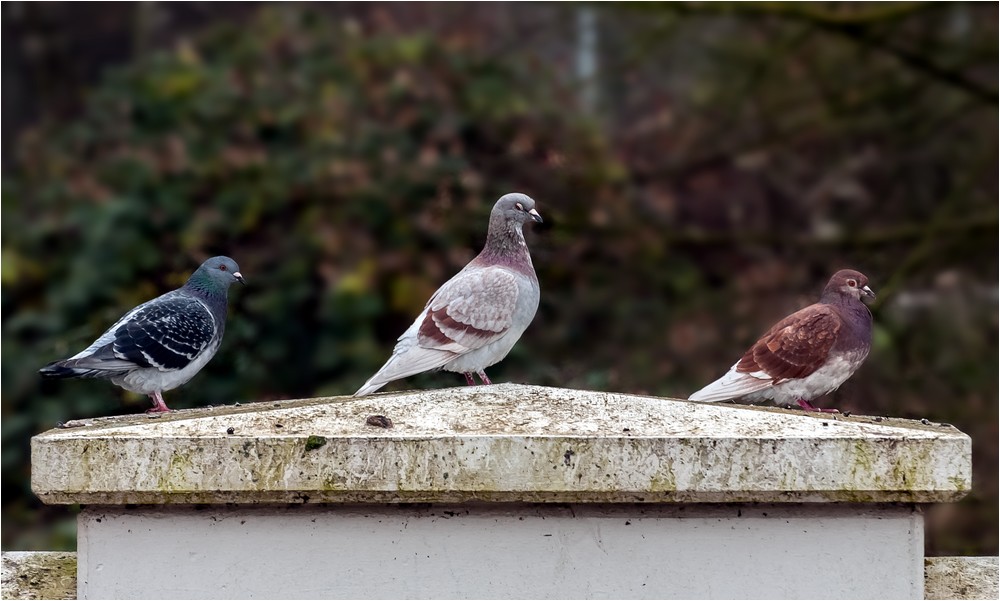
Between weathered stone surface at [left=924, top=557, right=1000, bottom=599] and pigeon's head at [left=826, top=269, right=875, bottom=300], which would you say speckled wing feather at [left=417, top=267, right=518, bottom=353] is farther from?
weathered stone surface at [left=924, top=557, right=1000, bottom=599]

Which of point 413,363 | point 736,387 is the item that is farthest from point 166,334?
point 736,387

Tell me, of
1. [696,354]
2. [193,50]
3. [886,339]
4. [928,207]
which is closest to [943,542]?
[886,339]

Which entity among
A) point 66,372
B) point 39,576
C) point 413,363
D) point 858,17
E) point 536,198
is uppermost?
point 858,17

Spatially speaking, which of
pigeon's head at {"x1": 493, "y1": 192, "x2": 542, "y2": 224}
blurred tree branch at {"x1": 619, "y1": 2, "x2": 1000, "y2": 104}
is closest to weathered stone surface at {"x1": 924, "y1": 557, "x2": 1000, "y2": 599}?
pigeon's head at {"x1": 493, "y1": 192, "x2": 542, "y2": 224}

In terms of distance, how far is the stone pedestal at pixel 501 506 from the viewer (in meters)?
2.52

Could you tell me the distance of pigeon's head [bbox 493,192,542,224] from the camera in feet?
11.7

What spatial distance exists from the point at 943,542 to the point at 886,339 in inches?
37.4

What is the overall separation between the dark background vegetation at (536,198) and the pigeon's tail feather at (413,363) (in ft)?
7.04

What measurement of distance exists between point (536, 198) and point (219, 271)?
9.05ft

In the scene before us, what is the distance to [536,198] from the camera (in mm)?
6477

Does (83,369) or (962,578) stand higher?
(83,369)

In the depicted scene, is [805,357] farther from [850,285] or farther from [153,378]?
[153,378]

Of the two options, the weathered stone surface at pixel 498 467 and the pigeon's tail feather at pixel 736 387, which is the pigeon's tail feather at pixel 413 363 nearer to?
the pigeon's tail feather at pixel 736 387

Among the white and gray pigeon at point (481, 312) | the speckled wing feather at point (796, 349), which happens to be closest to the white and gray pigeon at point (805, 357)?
the speckled wing feather at point (796, 349)
